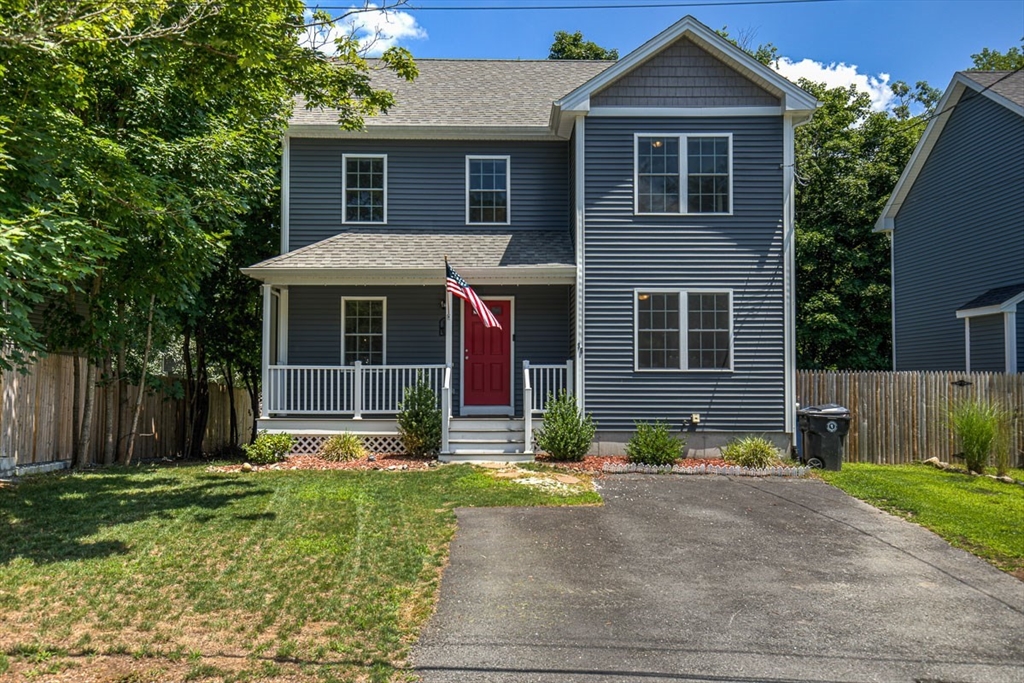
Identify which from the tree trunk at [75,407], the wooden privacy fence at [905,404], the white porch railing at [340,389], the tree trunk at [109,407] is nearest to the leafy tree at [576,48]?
the white porch railing at [340,389]

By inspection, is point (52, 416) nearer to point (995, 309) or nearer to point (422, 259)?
point (422, 259)

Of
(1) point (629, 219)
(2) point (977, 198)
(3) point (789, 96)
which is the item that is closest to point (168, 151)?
(1) point (629, 219)

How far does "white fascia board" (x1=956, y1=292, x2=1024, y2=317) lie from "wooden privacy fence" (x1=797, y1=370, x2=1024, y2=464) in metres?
2.37

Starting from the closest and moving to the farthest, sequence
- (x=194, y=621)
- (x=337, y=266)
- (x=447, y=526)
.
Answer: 1. (x=194, y=621)
2. (x=447, y=526)
3. (x=337, y=266)

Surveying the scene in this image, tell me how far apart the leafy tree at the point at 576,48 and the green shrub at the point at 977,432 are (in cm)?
1967

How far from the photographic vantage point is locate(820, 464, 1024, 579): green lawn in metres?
6.91

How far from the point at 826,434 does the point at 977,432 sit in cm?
214

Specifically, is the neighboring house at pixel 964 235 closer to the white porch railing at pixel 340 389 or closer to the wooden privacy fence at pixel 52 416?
the white porch railing at pixel 340 389

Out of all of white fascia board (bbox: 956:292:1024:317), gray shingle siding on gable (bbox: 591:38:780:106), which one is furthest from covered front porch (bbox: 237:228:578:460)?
white fascia board (bbox: 956:292:1024:317)

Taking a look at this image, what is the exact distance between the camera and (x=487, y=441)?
11.8m

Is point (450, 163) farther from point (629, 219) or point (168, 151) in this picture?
point (168, 151)

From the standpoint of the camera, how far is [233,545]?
6477 mm

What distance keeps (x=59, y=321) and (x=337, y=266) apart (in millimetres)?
4495

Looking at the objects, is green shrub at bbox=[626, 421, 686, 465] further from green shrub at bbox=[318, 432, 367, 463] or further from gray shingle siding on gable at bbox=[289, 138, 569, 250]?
gray shingle siding on gable at bbox=[289, 138, 569, 250]
